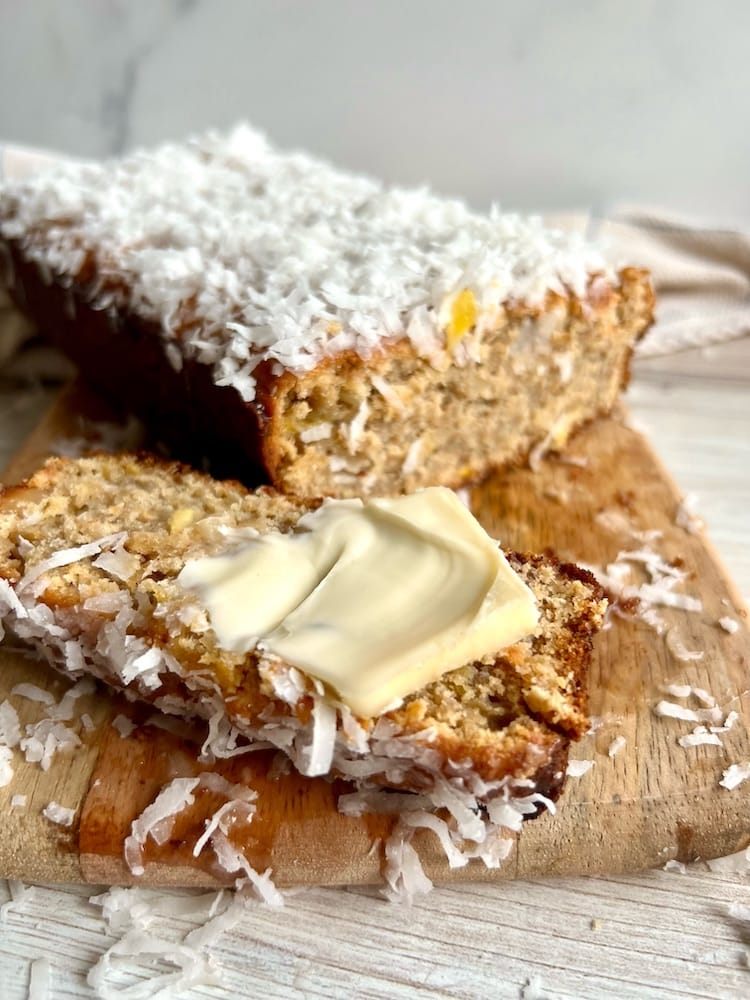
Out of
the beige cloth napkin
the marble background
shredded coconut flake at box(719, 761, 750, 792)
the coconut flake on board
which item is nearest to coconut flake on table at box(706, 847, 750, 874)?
shredded coconut flake at box(719, 761, 750, 792)

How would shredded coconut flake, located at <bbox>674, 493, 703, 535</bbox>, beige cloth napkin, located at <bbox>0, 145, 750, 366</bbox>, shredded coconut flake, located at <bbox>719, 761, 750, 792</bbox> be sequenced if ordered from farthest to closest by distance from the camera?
beige cloth napkin, located at <bbox>0, 145, 750, 366</bbox> < shredded coconut flake, located at <bbox>674, 493, 703, 535</bbox> < shredded coconut flake, located at <bbox>719, 761, 750, 792</bbox>

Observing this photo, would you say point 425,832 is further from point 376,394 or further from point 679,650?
point 376,394

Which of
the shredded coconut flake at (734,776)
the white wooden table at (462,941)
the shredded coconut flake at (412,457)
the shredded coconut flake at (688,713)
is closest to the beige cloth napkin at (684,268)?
the shredded coconut flake at (412,457)

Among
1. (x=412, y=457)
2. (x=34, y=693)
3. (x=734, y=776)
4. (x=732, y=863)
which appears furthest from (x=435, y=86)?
(x=732, y=863)

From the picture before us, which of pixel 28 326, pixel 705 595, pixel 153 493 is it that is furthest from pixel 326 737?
pixel 28 326

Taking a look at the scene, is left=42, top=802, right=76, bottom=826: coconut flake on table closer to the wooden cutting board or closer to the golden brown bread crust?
the wooden cutting board
